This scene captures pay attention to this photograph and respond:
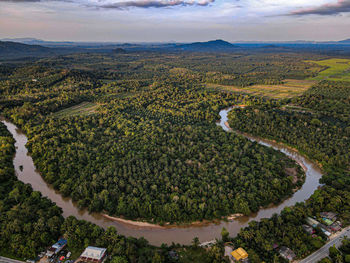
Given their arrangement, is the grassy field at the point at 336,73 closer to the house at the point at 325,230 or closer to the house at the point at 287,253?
the house at the point at 325,230

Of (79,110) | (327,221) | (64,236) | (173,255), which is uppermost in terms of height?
(79,110)

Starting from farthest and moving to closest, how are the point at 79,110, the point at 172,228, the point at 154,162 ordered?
the point at 79,110 < the point at 154,162 < the point at 172,228

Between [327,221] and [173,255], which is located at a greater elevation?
[327,221]

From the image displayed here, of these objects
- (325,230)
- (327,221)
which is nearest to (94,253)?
(325,230)

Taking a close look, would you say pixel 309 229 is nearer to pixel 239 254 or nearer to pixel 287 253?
pixel 287 253

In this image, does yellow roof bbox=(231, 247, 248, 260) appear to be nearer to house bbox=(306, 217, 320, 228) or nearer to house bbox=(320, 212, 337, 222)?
house bbox=(306, 217, 320, 228)

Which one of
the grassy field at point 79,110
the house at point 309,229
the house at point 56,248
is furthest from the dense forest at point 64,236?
the grassy field at point 79,110

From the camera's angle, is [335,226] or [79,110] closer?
[335,226]

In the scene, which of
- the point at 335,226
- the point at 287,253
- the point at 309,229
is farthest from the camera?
the point at 335,226
